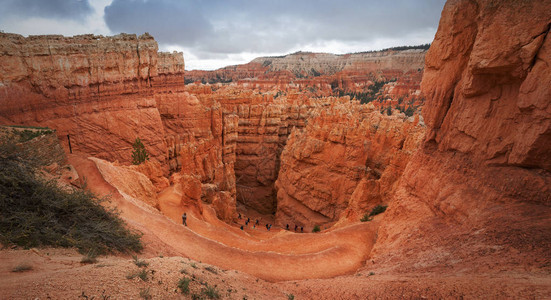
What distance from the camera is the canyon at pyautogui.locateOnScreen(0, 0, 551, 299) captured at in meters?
6.35

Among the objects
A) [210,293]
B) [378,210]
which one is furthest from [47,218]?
[378,210]

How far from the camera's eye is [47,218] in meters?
6.48

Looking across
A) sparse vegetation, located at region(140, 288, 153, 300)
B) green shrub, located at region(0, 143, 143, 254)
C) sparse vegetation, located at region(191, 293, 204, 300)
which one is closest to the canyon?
sparse vegetation, located at region(140, 288, 153, 300)

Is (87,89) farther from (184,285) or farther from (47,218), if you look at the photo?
(184,285)

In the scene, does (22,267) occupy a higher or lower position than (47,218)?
higher

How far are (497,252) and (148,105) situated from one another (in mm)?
25932

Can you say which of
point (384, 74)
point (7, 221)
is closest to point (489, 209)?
point (7, 221)

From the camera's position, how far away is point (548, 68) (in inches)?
247

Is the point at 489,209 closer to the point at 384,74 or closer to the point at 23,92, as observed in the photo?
the point at 23,92

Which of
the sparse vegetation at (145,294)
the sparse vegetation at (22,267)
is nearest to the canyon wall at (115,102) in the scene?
the sparse vegetation at (22,267)

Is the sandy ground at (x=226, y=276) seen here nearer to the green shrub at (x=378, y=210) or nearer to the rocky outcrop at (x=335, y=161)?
the green shrub at (x=378, y=210)

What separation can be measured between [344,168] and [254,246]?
1268 centimetres

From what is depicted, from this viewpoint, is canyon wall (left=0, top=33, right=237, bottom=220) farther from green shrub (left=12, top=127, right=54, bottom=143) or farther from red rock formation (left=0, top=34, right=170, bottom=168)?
green shrub (left=12, top=127, right=54, bottom=143)

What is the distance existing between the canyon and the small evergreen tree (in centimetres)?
94
